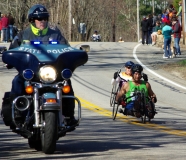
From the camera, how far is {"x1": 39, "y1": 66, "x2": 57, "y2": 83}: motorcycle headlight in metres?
8.91

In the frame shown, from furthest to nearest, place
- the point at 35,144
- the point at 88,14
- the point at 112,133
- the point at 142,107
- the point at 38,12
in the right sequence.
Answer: the point at 88,14
the point at 142,107
the point at 112,133
the point at 38,12
the point at 35,144

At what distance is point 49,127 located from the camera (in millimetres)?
8703

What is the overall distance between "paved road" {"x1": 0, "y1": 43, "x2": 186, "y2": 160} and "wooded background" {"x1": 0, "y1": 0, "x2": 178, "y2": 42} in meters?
30.7

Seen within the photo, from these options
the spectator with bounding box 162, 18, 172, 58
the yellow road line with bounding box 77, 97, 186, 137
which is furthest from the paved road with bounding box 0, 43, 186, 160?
the spectator with bounding box 162, 18, 172, 58

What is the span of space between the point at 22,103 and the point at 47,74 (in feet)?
1.70

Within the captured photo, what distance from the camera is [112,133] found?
11906 millimetres

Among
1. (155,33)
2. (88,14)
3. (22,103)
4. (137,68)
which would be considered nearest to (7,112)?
(22,103)

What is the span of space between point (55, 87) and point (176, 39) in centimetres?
2467

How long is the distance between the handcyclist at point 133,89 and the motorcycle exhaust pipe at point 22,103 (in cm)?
526

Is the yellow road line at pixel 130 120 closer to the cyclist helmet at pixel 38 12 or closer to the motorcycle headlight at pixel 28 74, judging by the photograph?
the cyclist helmet at pixel 38 12

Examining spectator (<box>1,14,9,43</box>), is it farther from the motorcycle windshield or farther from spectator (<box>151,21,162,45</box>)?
the motorcycle windshield

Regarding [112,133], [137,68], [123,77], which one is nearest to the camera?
[112,133]

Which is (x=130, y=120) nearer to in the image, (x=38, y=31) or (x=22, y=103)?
(x=38, y=31)

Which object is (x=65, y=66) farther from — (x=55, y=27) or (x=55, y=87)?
(x=55, y=27)
